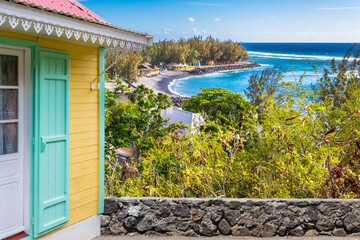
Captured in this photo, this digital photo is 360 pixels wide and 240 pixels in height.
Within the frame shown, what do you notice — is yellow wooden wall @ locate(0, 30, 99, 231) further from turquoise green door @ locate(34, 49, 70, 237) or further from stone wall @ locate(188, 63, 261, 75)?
stone wall @ locate(188, 63, 261, 75)

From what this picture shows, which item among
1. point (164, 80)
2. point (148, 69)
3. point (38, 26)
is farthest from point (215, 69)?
point (38, 26)

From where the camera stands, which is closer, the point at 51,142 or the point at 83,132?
the point at 51,142

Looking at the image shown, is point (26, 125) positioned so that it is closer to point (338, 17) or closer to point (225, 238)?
point (225, 238)

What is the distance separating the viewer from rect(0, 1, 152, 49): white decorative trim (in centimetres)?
294

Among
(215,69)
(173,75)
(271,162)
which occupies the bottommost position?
(271,162)

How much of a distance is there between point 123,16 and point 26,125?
86.7m

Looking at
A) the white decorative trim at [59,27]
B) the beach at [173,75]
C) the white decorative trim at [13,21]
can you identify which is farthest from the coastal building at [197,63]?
the white decorative trim at [13,21]

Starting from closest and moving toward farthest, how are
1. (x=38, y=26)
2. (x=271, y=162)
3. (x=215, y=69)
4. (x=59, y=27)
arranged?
1. (x=38, y=26)
2. (x=59, y=27)
3. (x=271, y=162)
4. (x=215, y=69)

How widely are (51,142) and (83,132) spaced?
51cm

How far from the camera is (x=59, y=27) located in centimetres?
338

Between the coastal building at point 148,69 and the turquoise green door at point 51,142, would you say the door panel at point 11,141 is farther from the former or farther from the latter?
the coastal building at point 148,69

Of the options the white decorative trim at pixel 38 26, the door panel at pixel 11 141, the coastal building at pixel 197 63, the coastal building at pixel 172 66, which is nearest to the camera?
the white decorative trim at pixel 38 26

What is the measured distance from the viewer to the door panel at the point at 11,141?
11.9ft

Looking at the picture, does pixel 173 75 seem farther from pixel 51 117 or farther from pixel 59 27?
pixel 59 27
